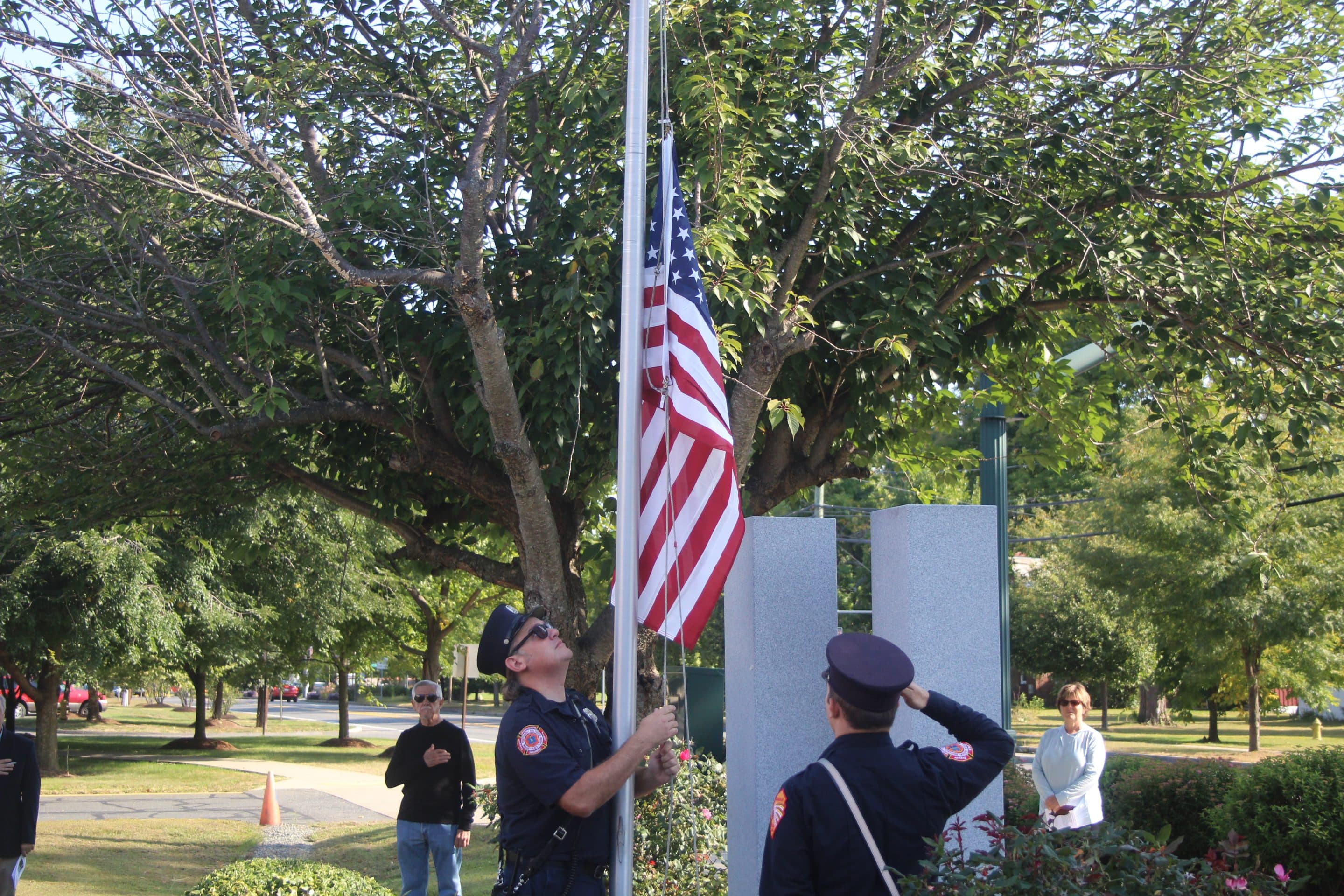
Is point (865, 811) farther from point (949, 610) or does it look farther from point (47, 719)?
point (47, 719)

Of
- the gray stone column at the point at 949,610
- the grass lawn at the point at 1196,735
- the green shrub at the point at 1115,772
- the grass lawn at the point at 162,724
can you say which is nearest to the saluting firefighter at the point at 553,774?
the gray stone column at the point at 949,610

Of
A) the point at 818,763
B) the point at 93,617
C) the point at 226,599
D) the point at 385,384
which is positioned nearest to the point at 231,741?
the point at 226,599

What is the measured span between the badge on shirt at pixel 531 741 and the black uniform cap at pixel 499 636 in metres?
0.47

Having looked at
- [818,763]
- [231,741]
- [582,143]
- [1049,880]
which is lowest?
[231,741]

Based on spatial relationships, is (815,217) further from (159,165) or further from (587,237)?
(159,165)

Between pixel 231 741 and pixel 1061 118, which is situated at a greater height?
pixel 1061 118

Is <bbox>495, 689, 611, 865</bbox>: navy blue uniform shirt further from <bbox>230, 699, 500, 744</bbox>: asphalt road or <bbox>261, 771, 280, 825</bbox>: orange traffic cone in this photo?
<bbox>230, 699, 500, 744</bbox>: asphalt road

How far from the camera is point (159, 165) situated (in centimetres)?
756


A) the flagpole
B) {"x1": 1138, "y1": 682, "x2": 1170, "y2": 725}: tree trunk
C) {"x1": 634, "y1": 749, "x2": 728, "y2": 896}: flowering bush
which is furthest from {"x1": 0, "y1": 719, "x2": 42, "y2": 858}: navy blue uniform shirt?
{"x1": 1138, "y1": 682, "x2": 1170, "y2": 725}: tree trunk

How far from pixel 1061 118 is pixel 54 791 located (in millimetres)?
19942

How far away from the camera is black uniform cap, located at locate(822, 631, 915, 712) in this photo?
337 centimetres

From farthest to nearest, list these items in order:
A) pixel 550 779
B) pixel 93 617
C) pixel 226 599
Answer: pixel 226 599
pixel 93 617
pixel 550 779

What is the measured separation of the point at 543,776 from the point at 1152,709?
50.2m

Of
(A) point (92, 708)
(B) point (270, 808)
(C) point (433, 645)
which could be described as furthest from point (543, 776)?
(A) point (92, 708)
